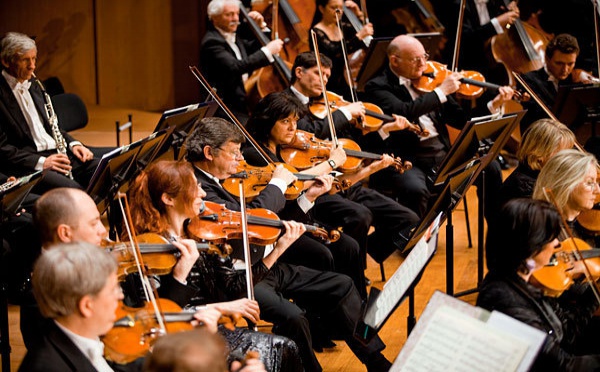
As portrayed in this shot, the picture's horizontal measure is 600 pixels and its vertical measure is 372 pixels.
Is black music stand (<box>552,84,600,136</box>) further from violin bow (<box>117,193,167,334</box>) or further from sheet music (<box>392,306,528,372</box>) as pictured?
sheet music (<box>392,306,528,372</box>)

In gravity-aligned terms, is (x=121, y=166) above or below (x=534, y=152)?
A: above

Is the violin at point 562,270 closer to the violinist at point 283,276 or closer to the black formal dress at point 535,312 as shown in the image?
the black formal dress at point 535,312

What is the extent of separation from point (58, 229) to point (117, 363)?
1.52 feet

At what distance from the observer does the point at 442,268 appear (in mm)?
4887

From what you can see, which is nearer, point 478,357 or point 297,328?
point 478,357

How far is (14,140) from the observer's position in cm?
439

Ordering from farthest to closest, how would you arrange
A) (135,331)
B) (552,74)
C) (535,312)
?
(552,74) < (535,312) < (135,331)

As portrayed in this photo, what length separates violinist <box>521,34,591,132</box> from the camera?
215 inches

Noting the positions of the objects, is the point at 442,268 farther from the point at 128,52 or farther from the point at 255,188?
the point at 128,52

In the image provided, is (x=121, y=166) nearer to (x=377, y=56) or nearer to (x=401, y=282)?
(x=401, y=282)

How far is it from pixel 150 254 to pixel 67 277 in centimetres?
72

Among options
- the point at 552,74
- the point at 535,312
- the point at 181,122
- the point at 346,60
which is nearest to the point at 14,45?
the point at 181,122

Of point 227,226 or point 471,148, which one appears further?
point 471,148

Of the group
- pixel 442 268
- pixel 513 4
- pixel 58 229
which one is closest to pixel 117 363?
pixel 58 229
